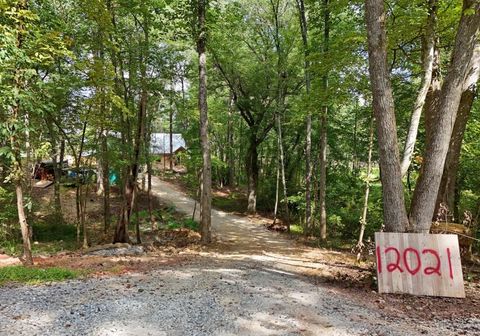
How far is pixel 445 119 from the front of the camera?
5.26 metres

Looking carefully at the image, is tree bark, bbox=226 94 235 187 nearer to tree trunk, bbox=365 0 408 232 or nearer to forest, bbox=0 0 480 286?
forest, bbox=0 0 480 286

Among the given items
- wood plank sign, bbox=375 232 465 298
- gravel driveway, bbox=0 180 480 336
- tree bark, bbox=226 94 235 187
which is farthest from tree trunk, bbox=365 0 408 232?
tree bark, bbox=226 94 235 187

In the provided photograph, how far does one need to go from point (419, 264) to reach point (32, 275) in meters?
6.26

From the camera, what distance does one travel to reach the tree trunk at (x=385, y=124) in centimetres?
528

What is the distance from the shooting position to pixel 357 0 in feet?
25.8

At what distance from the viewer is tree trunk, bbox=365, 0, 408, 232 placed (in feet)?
17.3

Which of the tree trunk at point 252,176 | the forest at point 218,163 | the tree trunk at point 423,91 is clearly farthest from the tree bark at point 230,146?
the tree trunk at point 423,91

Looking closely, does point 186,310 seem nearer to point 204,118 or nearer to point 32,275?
point 32,275

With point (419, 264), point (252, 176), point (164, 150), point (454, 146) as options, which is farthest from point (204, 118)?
point (164, 150)

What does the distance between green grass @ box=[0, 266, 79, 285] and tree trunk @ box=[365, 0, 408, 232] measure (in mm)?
5487

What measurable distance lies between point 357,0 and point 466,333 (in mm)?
7159

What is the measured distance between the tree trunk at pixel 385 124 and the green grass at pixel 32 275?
18.0 ft

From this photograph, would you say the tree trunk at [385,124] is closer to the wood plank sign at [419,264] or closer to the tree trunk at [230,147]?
the wood plank sign at [419,264]

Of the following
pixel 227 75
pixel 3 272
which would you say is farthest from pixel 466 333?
pixel 227 75
